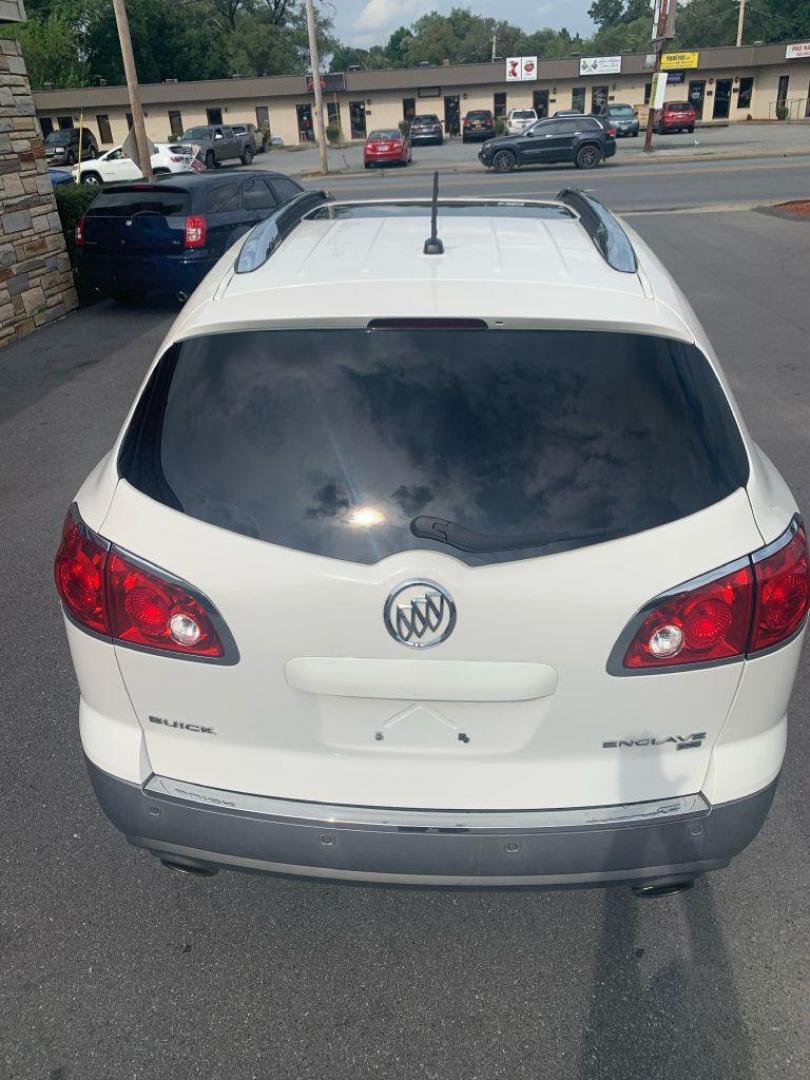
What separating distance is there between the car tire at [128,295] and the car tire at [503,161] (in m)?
24.0

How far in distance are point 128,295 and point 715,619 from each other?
11421 millimetres

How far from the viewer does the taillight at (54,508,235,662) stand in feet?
6.44

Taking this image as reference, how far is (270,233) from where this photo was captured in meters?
2.78

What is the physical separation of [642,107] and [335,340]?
219 feet

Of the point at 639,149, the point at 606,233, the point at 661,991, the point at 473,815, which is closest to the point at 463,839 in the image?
the point at 473,815

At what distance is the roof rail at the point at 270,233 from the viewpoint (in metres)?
2.48

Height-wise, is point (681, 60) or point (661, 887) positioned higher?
point (681, 60)

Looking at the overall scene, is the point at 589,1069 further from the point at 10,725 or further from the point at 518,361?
the point at 10,725

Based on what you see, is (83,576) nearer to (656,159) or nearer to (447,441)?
(447,441)

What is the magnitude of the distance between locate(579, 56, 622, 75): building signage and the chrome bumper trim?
65.4m

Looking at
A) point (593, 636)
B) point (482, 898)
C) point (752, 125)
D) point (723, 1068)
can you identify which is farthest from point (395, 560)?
point (752, 125)

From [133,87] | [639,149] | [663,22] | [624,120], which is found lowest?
[639,149]

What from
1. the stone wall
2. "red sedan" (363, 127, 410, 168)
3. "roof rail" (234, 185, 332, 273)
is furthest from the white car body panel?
"red sedan" (363, 127, 410, 168)

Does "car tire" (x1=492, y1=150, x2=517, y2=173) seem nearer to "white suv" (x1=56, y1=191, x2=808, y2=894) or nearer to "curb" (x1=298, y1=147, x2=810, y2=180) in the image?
"curb" (x1=298, y1=147, x2=810, y2=180)
